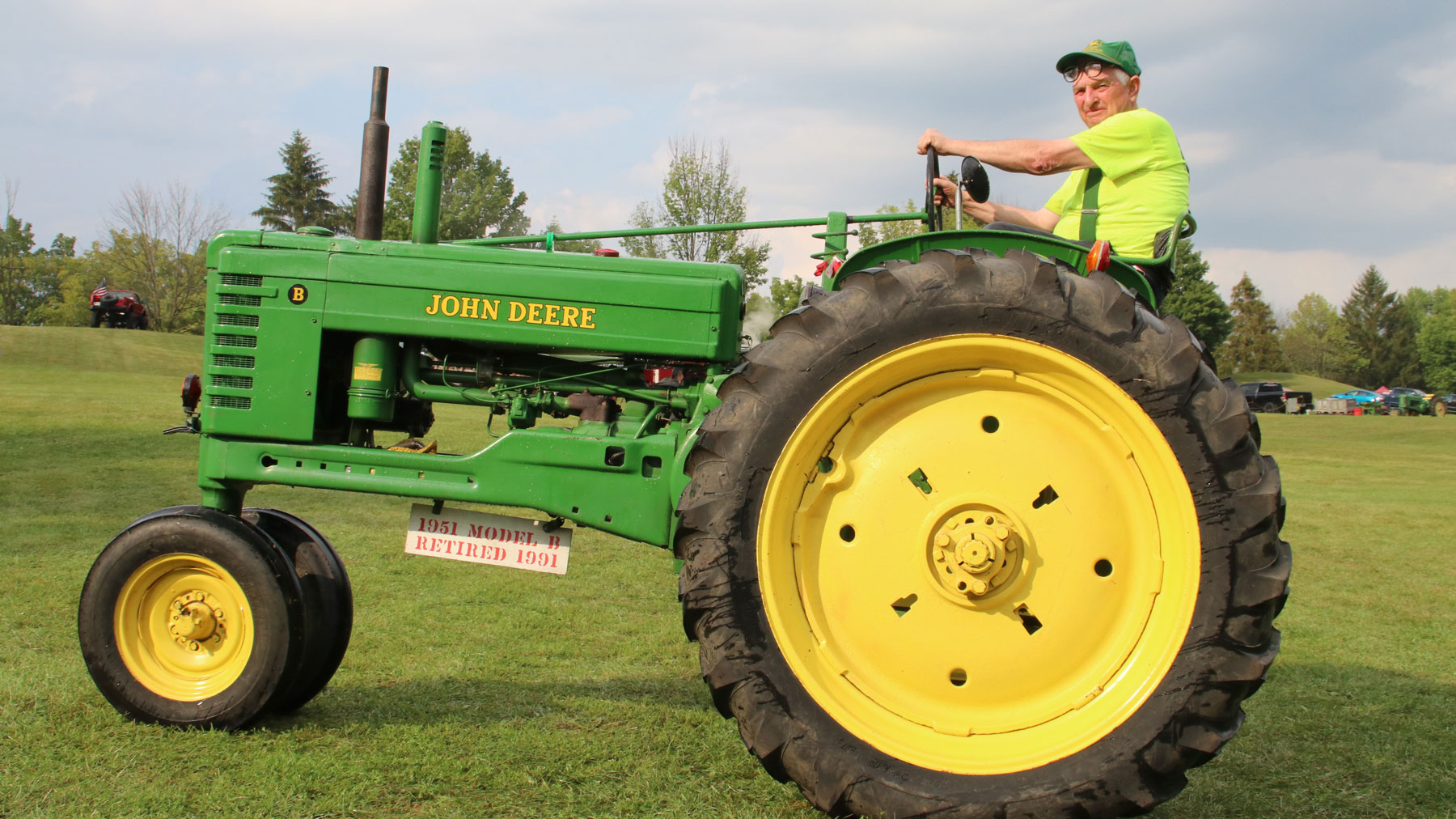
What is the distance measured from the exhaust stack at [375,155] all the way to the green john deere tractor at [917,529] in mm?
684

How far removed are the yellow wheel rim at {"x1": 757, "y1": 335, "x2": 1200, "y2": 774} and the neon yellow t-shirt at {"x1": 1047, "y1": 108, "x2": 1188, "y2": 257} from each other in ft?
2.99

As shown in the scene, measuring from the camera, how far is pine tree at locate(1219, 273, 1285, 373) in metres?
66.1

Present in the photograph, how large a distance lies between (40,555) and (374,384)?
13.7 ft

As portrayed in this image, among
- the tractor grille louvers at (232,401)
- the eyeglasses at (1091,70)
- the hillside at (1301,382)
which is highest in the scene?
the hillside at (1301,382)

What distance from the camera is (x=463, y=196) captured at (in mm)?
43844

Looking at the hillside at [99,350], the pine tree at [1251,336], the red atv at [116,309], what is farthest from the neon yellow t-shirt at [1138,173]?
the pine tree at [1251,336]

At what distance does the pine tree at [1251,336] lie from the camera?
217 feet

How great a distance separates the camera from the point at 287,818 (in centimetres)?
278

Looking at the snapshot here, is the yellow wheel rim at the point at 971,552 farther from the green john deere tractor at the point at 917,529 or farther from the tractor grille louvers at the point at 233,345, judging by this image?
the tractor grille louvers at the point at 233,345

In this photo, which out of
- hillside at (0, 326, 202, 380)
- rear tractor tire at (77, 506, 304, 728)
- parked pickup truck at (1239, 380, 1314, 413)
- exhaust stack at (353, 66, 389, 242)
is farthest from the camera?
parked pickup truck at (1239, 380, 1314, 413)

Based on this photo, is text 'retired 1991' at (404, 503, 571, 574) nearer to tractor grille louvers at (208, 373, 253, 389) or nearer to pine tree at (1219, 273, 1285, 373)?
tractor grille louvers at (208, 373, 253, 389)

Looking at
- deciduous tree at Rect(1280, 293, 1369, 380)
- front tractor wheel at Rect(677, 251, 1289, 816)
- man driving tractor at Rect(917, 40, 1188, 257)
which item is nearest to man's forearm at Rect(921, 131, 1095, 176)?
man driving tractor at Rect(917, 40, 1188, 257)

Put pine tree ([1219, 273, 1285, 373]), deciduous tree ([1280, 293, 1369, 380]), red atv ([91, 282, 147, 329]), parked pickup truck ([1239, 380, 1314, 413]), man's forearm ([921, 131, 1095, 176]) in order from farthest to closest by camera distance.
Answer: deciduous tree ([1280, 293, 1369, 380]) → pine tree ([1219, 273, 1285, 373]) → parked pickup truck ([1239, 380, 1314, 413]) → red atv ([91, 282, 147, 329]) → man's forearm ([921, 131, 1095, 176])

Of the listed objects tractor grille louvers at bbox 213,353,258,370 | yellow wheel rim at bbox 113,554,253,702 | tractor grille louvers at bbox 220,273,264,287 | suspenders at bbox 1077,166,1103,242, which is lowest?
yellow wheel rim at bbox 113,554,253,702
